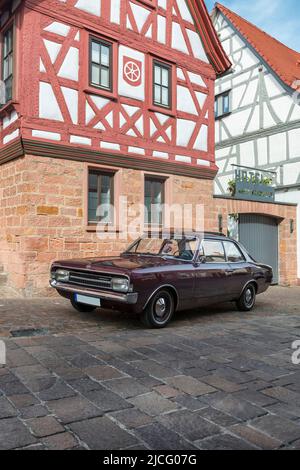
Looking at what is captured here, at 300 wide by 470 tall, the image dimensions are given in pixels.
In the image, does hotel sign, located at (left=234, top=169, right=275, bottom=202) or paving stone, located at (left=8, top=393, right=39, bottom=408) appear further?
hotel sign, located at (left=234, top=169, right=275, bottom=202)

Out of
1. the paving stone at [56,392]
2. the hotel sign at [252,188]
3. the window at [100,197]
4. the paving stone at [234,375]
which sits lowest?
the paving stone at [234,375]

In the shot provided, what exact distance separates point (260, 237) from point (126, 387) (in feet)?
37.9

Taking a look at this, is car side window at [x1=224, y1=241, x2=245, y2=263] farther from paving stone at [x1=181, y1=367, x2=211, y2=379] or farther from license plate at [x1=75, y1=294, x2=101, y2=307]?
paving stone at [x1=181, y1=367, x2=211, y2=379]

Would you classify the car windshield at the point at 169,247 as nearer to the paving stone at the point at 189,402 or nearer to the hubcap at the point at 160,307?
the hubcap at the point at 160,307

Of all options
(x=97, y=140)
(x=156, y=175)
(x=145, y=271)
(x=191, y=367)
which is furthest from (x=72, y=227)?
(x=191, y=367)

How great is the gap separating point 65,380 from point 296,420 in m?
1.97

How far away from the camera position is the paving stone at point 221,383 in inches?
147

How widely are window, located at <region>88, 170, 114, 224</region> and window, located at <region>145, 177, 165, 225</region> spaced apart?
119 centimetres

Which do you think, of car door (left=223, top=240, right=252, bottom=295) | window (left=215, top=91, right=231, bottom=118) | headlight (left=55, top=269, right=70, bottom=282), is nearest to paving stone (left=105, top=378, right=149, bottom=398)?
headlight (left=55, top=269, right=70, bottom=282)

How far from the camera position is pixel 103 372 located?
13.2ft

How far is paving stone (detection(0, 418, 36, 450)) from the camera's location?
2.59m

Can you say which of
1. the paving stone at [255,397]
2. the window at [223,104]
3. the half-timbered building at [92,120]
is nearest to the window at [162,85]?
the half-timbered building at [92,120]

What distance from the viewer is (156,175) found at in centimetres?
1122

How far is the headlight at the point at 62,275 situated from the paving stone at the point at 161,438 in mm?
3891
